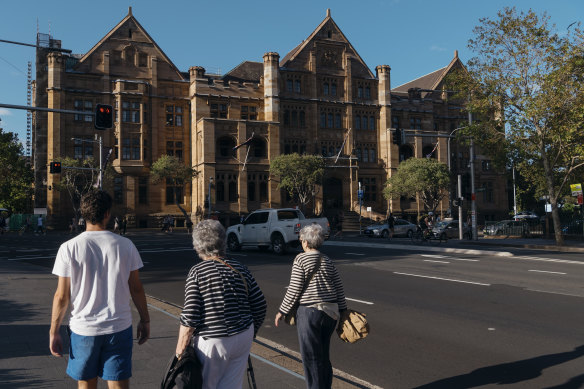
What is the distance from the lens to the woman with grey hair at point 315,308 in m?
4.41

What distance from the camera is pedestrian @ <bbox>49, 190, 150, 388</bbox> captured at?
342 centimetres

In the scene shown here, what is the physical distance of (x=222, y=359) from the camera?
334 cm

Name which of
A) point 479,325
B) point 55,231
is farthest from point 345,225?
point 479,325

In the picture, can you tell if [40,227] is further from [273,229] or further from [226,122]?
[273,229]

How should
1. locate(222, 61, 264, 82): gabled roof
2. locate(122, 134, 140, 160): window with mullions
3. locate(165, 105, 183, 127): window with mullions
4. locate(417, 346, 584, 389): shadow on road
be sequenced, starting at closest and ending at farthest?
locate(417, 346, 584, 389): shadow on road, locate(122, 134, 140, 160): window with mullions, locate(165, 105, 183, 127): window with mullions, locate(222, 61, 264, 82): gabled roof

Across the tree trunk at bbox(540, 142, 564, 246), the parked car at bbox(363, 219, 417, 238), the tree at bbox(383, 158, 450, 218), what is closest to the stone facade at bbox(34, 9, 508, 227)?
the tree at bbox(383, 158, 450, 218)

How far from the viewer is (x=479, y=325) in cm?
764

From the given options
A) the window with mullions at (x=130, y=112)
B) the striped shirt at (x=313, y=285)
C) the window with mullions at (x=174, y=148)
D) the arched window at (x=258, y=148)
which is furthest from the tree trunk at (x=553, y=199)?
the window with mullions at (x=130, y=112)

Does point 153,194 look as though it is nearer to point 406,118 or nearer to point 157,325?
point 406,118

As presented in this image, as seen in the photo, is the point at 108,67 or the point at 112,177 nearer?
the point at 112,177

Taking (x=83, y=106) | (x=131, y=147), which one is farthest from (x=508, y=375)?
(x=83, y=106)

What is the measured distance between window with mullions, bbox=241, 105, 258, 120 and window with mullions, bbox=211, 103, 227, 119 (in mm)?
2143

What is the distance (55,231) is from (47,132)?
1000 cm

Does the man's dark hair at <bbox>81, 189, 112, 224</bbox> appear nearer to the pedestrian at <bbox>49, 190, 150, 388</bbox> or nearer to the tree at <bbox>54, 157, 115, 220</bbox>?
the pedestrian at <bbox>49, 190, 150, 388</bbox>
